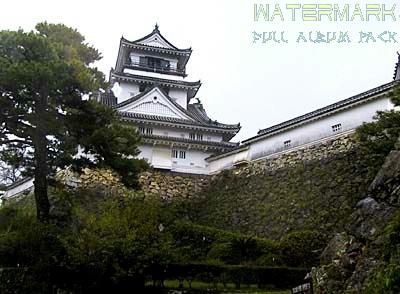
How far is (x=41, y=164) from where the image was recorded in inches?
473

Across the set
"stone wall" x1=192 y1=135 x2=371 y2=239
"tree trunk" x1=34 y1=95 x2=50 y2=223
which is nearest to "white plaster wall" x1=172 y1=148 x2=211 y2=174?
"stone wall" x1=192 y1=135 x2=371 y2=239

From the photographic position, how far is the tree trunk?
38.4 ft

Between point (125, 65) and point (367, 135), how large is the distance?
61.3ft

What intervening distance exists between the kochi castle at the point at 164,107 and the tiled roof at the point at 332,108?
14.5 feet

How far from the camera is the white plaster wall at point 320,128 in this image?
16.3 meters

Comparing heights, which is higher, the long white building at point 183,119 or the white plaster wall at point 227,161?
the long white building at point 183,119

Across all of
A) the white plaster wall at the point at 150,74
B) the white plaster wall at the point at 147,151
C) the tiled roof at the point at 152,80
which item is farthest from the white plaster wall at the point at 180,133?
the white plaster wall at the point at 150,74

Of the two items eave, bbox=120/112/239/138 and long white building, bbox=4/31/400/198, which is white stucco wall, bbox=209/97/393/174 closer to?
long white building, bbox=4/31/400/198

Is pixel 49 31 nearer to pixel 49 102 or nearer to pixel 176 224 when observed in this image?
pixel 49 102

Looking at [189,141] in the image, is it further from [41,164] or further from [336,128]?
[41,164]

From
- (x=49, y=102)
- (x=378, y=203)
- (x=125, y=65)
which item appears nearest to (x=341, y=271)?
(x=378, y=203)

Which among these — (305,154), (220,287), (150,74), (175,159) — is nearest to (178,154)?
(175,159)

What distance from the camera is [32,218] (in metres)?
11.1

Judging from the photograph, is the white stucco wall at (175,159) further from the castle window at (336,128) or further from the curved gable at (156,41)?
the curved gable at (156,41)
